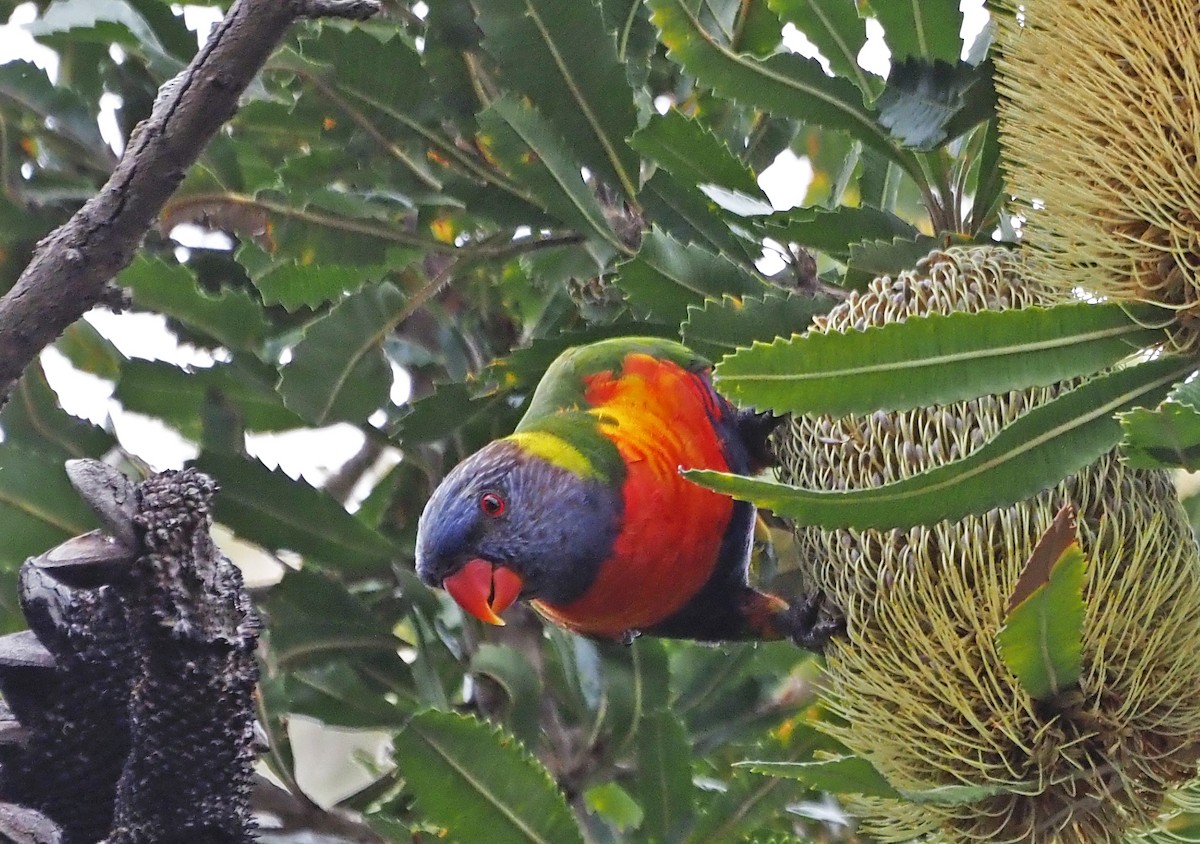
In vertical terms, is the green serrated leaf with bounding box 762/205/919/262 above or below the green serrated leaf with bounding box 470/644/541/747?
above

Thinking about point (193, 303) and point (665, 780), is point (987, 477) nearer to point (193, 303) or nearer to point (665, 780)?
point (665, 780)

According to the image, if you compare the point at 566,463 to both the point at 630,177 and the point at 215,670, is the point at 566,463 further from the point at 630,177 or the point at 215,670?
the point at 215,670

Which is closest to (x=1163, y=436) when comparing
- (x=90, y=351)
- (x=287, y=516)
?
(x=287, y=516)

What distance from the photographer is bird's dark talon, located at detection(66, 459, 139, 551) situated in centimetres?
79

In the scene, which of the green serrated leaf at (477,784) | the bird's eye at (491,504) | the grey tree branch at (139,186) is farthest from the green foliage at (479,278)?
the bird's eye at (491,504)

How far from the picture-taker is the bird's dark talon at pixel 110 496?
2.58 feet

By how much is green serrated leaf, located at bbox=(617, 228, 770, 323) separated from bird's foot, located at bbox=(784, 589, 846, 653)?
0.35 meters

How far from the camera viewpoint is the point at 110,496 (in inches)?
31.6

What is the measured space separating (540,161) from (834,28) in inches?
15.2

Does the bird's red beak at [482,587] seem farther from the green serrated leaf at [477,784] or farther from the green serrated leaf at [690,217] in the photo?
the green serrated leaf at [690,217]

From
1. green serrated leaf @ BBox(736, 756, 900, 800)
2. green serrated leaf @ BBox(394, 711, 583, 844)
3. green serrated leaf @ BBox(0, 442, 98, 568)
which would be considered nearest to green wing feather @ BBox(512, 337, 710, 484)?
green serrated leaf @ BBox(394, 711, 583, 844)

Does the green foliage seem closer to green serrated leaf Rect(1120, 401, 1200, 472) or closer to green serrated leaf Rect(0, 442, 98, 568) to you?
green serrated leaf Rect(0, 442, 98, 568)

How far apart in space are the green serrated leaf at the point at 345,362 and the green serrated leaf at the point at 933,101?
74 centimetres

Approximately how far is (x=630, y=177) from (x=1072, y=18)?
0.64 meters
